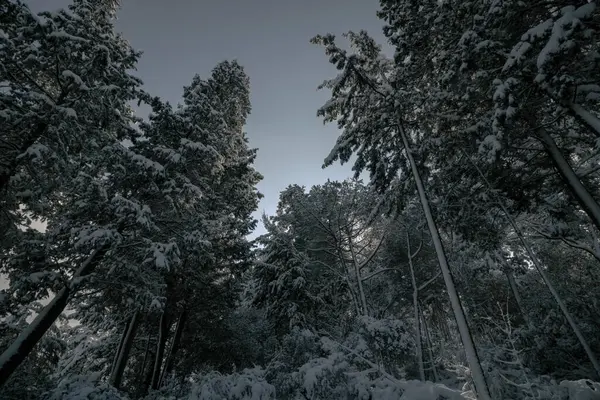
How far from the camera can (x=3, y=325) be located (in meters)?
7.26

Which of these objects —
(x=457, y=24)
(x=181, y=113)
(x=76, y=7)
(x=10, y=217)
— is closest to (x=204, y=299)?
(x=10, y=217)

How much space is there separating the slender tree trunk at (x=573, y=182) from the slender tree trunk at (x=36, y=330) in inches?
531

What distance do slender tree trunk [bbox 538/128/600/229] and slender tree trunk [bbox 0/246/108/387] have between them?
1349 centimetres

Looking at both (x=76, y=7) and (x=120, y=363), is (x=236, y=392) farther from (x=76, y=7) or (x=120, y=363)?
(x=76, y=7)

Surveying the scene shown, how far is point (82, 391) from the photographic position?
17.0 feet

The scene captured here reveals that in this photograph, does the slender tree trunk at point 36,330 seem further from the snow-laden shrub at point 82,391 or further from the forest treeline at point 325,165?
the snow-laden shrub at point 82,391

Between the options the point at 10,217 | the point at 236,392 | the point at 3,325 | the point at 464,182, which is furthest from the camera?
the point at 464,182

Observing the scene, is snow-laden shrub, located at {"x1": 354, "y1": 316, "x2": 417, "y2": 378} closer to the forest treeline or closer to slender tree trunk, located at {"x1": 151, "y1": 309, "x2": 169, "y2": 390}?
the forest treeline

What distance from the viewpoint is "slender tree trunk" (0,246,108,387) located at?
6.77 metres

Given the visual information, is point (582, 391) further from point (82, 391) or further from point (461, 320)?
point (82, 391)

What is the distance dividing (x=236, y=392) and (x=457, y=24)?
34.9ft

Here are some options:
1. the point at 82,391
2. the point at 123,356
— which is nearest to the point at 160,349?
the point at 123,356

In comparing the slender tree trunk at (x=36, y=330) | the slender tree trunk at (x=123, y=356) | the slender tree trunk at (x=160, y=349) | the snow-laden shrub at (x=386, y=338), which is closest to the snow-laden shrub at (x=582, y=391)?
the snow-laden shrub at (x=386, y=338)

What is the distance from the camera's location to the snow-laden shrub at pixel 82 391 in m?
5.10
